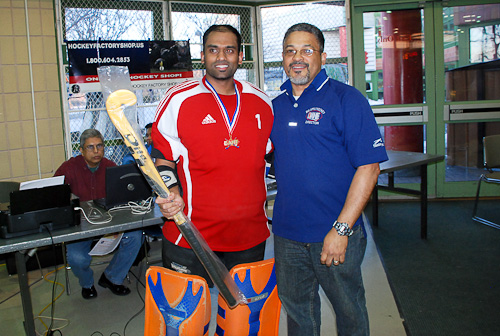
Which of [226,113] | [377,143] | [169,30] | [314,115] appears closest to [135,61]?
[169,30]

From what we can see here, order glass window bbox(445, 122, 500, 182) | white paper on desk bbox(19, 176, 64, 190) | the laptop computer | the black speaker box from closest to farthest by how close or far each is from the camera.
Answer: white paper on desk bbox(19, 176, 64, 190)
the laptop computer
the black speaker box
glass window bbox(445, 122, 500, 182)

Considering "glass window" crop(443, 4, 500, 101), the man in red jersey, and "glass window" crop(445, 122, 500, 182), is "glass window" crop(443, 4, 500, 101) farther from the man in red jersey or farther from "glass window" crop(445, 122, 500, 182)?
the man in red jersey

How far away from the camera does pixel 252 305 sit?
1852mm

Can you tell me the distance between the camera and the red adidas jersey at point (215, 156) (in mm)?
1803

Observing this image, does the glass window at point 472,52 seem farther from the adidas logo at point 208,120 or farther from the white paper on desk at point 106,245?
the adidas logo at point 208,120

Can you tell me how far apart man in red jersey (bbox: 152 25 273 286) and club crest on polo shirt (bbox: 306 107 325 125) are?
236 millimetres

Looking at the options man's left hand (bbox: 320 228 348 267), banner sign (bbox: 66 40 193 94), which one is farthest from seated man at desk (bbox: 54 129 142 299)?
man's left hand (bbox: 320 228 348 267)

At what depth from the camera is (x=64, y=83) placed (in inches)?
176

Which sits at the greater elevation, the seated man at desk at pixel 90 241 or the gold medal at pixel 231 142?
the gold medal at pixel 231 142

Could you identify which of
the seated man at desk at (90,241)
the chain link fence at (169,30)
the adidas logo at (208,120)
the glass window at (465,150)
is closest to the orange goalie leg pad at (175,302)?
the adidas logo at (208,120)

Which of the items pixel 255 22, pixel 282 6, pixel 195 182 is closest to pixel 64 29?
pixel 255 22

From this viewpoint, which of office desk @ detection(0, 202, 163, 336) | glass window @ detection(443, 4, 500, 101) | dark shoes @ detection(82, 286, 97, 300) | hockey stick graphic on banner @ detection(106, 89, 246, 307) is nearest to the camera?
hockey stick graphic on banner @ detection(106, 89, 246, 307)

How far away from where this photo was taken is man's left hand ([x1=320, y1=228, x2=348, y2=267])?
163 cm

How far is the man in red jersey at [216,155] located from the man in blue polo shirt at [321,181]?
121mm
